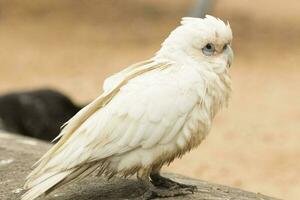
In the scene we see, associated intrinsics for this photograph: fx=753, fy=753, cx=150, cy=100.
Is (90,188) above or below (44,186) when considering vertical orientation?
below

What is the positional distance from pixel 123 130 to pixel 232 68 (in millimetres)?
11395

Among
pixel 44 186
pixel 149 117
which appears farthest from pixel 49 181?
pixel 149 117

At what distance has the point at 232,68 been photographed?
15.3 m

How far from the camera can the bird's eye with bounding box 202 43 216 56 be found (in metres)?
4.34

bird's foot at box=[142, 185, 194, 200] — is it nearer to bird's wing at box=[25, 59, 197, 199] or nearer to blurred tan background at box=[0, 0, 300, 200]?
bird's wing at box=[25, 59, 197, 199]

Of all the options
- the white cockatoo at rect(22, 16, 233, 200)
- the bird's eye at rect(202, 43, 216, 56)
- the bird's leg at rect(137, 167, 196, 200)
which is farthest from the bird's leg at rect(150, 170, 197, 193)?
the bird's eye at rect(202, 43, 216, 56)

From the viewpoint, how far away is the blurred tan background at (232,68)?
1039 centimetres

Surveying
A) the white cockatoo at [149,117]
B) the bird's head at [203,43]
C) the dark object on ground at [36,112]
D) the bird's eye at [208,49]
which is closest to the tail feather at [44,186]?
the white cockatoo at [149,117]

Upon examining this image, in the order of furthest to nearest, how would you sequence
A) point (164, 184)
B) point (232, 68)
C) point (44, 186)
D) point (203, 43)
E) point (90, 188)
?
1. point (232, 68)
2. point (90, 188)
3. point (164, 184)
4. point (203, 43)
5. point (44, 186)

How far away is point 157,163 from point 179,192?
323mm

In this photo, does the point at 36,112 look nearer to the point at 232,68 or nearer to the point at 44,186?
the point at 44,186

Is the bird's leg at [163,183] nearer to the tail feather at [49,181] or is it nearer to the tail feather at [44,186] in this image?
the tail feather at [49,181]

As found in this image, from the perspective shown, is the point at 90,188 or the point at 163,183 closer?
the point at 163,183

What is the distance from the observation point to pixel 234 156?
10.7 m
